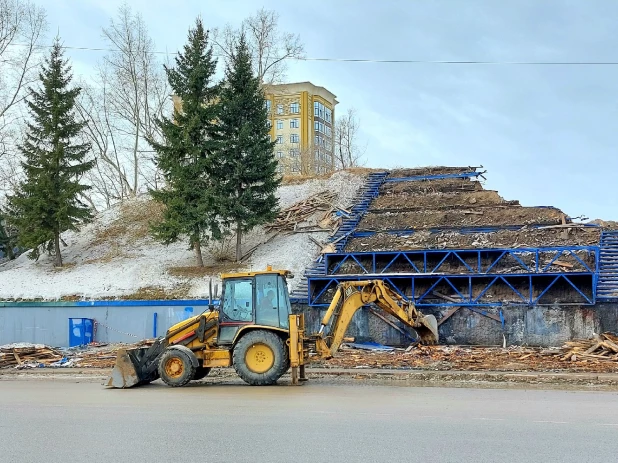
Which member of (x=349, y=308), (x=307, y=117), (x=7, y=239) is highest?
(x=307, y=117)

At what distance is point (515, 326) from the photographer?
909 inches

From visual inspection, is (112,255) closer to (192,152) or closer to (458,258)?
(192,152)

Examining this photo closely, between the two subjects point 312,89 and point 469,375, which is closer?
point 469,375

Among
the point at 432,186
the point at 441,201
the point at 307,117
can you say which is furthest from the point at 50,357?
the point at 307,117

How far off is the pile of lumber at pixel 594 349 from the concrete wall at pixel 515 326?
121 centimetres

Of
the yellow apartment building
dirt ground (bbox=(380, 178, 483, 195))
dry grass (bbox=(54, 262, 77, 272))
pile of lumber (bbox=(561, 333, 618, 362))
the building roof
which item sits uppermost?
the building roof

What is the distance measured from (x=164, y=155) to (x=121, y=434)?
928 inches

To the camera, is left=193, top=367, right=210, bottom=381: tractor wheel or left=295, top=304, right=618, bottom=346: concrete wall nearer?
left=193, top=367, right=210, bottom=381: tractor wheel

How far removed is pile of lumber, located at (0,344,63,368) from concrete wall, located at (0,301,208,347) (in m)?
4.18

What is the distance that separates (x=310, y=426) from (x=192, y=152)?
75.0 ft

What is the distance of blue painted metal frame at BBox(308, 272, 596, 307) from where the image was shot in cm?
2286

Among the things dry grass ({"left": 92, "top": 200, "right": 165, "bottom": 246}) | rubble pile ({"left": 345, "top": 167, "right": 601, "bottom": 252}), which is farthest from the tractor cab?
dry grass ({"left": 92, "top": 200, "right": 165, "bottom": 246})

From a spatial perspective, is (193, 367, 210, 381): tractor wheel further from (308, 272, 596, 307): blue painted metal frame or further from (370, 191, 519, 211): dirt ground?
(370, 191, 519, 211): dirt ground

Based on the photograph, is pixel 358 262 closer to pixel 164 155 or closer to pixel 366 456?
pixel 164 155
